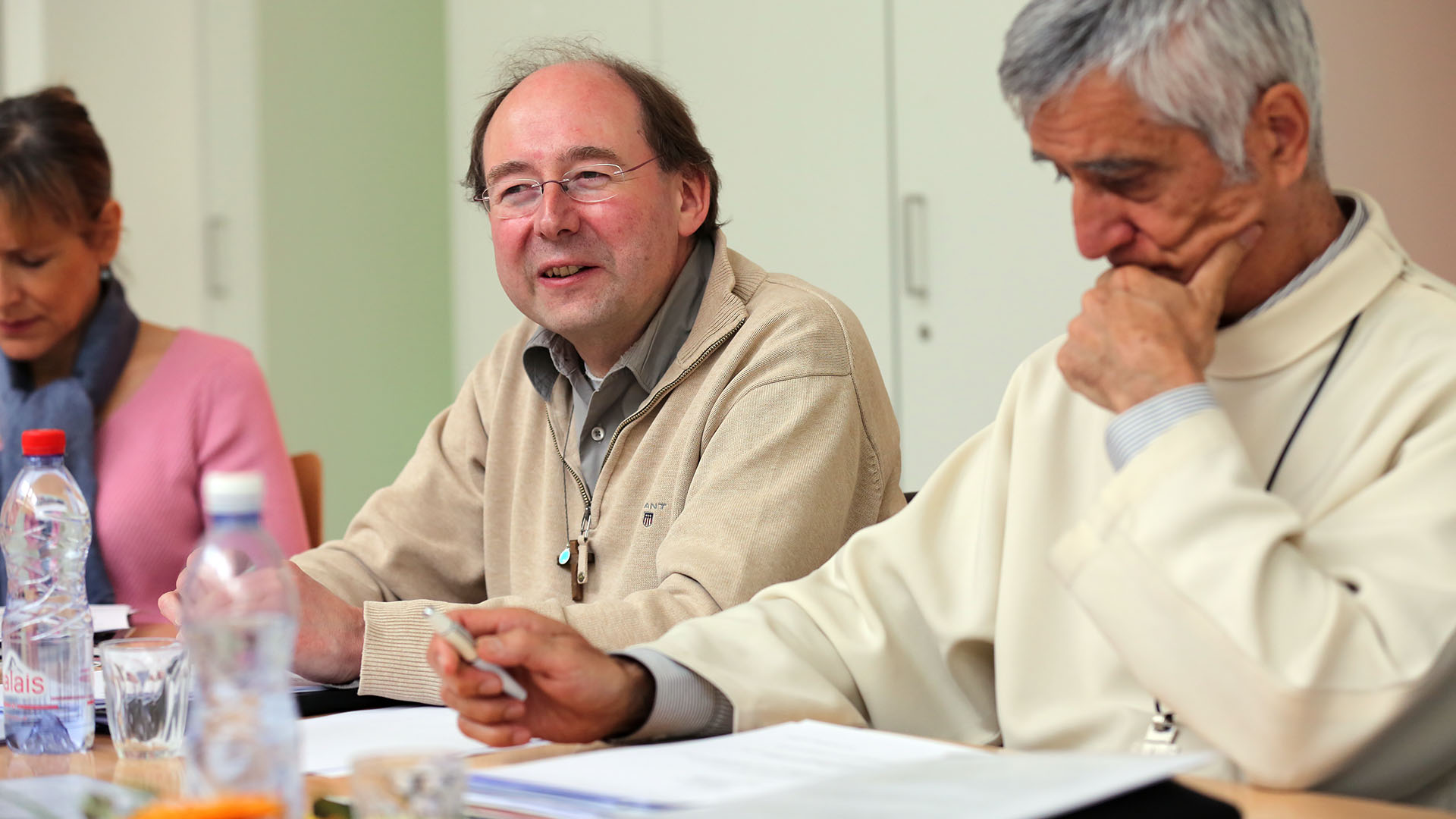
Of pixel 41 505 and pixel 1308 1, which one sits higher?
pixel 1308 1

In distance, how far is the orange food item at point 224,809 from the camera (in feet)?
2.26

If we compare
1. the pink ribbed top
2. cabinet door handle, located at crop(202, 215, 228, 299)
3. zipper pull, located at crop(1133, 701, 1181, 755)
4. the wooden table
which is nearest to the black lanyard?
zipper pull, located at crop(1133, 701, 1181, 755)

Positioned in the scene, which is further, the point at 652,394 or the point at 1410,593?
the point at 652,394

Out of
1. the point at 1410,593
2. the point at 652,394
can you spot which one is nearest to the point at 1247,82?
the point at 1410,593

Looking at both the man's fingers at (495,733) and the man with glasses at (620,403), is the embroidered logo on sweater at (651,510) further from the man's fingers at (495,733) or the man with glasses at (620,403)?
Result: the man's fingers at (495,733)

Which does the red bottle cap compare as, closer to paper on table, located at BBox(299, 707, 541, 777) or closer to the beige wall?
paper on table, located at BBox(299, 707, 541, 777)

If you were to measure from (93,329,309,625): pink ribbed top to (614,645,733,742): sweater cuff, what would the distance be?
128 cm

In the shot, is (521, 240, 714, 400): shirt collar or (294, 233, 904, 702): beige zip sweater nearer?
(294, 233, 904, 702): beige zip sweater

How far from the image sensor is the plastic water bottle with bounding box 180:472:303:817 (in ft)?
2.47

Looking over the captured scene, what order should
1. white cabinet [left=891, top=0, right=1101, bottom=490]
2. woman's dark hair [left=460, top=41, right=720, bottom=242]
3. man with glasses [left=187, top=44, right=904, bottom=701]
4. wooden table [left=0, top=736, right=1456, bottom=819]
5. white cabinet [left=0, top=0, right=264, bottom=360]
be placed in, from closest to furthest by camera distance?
wooden table [left=0, top=736, right=1456, bottom=819] → man with glasses [left=187, top=44, right=904, bottom=701] → woman's dark hair [left=460, top=41, right=720, bottom=242] → white cabinet [left=891, top=0, right=1101, bottom=490] → white cabinet [left=0, top=0, right=264, bottom=360]

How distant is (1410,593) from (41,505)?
1.29 meters

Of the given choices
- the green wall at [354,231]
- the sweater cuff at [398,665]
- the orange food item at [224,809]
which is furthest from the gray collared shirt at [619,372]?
the green wall at [354,231]

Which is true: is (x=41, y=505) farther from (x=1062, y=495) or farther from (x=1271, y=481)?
(x=1271, y=481)

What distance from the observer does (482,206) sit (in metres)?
2.00
